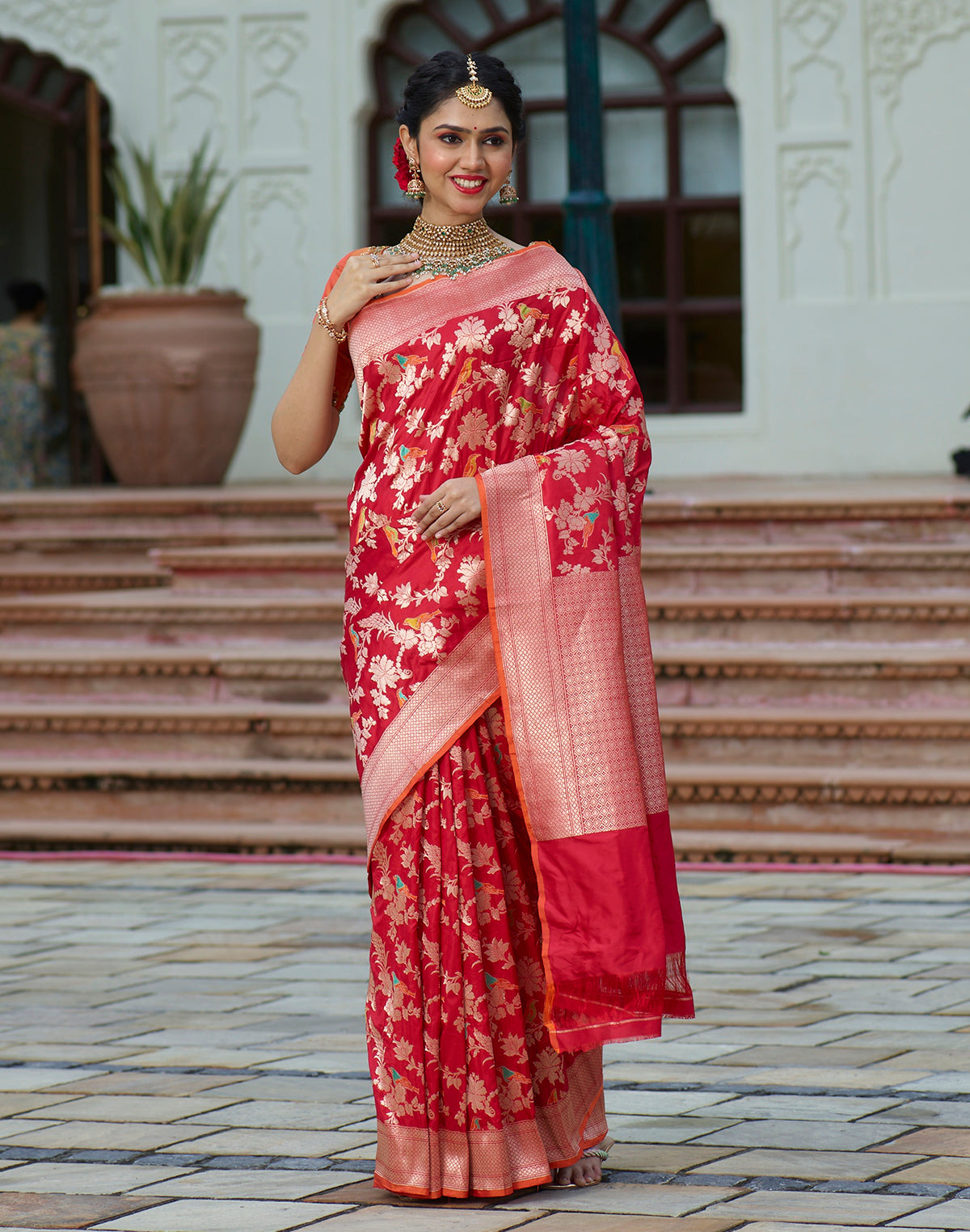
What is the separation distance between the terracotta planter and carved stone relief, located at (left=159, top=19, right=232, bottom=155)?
1371 mm

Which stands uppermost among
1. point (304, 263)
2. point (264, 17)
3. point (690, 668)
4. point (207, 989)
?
point (264, 17)

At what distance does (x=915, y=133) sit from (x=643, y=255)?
1472 millimetres

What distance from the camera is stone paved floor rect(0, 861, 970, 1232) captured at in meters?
2.81

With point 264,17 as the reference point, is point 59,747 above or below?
below

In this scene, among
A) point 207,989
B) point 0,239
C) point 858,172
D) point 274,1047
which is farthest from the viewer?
point 0,239

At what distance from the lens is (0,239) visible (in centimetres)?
1264

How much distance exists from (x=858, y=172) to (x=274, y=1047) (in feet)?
23.7

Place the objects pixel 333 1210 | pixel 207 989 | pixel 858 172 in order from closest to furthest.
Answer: pixel 333 1210
pixel 207 989
pixel 858 172

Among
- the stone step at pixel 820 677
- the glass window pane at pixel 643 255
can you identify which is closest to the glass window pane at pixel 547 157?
the glass window pane at pixel 643 255

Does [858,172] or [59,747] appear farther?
[858,172]

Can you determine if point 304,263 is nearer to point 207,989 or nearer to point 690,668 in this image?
point 690,668

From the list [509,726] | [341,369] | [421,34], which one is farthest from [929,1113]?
[421,34]

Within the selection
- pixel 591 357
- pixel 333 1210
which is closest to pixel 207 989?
pixel 333 1210

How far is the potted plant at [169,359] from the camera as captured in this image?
947cm
